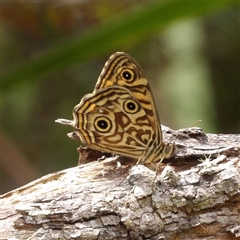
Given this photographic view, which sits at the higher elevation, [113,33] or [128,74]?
[113,33]

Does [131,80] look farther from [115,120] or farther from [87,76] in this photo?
[87,76]

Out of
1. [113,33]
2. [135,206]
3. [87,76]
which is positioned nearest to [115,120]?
[135,206]

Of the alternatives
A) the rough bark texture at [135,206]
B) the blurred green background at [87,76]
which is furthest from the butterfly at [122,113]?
the blurred green background at [87,76]

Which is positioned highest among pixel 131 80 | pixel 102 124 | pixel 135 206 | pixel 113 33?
pixel 113 33

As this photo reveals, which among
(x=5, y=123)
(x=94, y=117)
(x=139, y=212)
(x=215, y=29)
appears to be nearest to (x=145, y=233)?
(x=139, y=212)

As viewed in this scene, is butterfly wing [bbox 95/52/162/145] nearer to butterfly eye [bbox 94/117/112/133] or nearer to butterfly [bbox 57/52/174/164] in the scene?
butterfly [bbox 57/52/174/164]

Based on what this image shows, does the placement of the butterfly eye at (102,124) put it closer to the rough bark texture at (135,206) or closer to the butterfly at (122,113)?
the butterfly at (122,113)

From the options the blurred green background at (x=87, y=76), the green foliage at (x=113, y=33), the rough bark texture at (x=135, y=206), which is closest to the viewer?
the rough bark texture at (x=135, y=206)

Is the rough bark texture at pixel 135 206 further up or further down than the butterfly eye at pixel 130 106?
further down

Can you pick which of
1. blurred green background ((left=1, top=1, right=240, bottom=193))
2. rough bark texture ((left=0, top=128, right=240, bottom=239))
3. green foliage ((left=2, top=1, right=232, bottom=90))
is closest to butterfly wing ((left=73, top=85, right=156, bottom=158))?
rough bark texture ((left=0, top=128, right=240, bottom=239))
